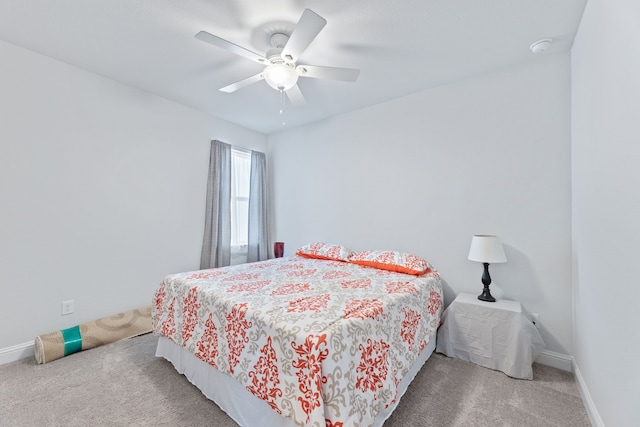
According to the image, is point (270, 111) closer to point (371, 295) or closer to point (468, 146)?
point (468, 146)

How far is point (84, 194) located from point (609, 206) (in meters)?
3.74

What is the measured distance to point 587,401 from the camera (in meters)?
1.56

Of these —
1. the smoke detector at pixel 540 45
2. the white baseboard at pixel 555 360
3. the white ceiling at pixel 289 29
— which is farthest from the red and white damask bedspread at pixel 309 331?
the smoke detector at pixel 540 45

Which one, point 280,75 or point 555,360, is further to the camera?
point 555,360

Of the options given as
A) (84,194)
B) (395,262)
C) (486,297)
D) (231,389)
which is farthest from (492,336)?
(84,194)

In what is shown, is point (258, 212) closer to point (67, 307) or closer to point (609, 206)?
point (67, 307)

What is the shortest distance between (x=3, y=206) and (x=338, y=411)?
9.24 ft

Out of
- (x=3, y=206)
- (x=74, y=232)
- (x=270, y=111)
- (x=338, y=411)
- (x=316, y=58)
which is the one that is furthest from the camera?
(x=270, y=111)

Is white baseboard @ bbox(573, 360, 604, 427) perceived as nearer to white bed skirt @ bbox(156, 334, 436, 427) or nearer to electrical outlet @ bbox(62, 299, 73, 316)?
white bed skirt @ bbox(156, 334, 436, 427)

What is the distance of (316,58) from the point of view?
2166 mm

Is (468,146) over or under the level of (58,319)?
over

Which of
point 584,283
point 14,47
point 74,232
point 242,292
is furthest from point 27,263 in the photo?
point 584,283

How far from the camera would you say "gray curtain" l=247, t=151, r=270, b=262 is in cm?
380

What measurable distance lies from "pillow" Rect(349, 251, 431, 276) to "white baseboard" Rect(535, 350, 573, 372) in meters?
1.04
